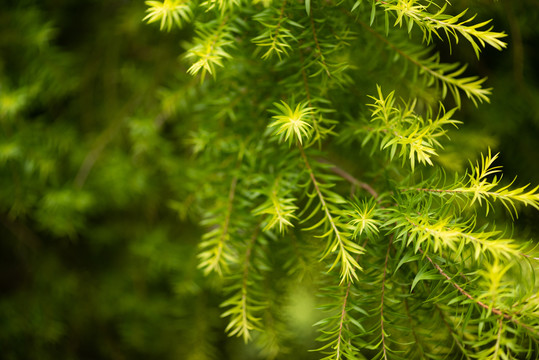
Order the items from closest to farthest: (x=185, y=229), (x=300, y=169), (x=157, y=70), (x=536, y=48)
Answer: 1. (x=300, y=169)
2. (x=536, y=48)
3. (x=157, y=70)
4. (x=185, y=229)

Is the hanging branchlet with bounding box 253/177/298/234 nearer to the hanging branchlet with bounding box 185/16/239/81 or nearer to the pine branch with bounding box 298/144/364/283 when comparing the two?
the pine branch with bounding box 298/144/364/283

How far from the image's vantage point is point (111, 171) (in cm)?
103

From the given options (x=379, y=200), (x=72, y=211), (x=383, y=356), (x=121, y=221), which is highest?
(x=379, y=200)

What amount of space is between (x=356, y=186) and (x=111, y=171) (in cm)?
71

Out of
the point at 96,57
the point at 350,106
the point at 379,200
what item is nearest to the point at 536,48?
the point at 350,106

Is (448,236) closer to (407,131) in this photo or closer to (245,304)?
(407,131)

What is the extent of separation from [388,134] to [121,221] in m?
1.04

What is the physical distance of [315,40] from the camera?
532mm

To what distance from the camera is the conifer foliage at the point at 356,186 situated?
45cm

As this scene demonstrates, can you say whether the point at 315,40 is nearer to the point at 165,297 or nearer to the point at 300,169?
the point at 300,169

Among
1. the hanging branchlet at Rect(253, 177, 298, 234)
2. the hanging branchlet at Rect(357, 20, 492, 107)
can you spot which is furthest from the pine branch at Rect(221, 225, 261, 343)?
the hanging branchlet at Rect(357, 20, 492, 107)

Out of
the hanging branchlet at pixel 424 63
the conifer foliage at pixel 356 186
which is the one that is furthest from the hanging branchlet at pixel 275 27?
the hanging branchlet at pixel 424 63

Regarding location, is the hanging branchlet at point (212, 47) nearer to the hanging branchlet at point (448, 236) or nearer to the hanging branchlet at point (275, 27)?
the hanging branchlet at point (275, 27)

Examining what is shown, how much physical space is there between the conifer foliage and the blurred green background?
0.25m
